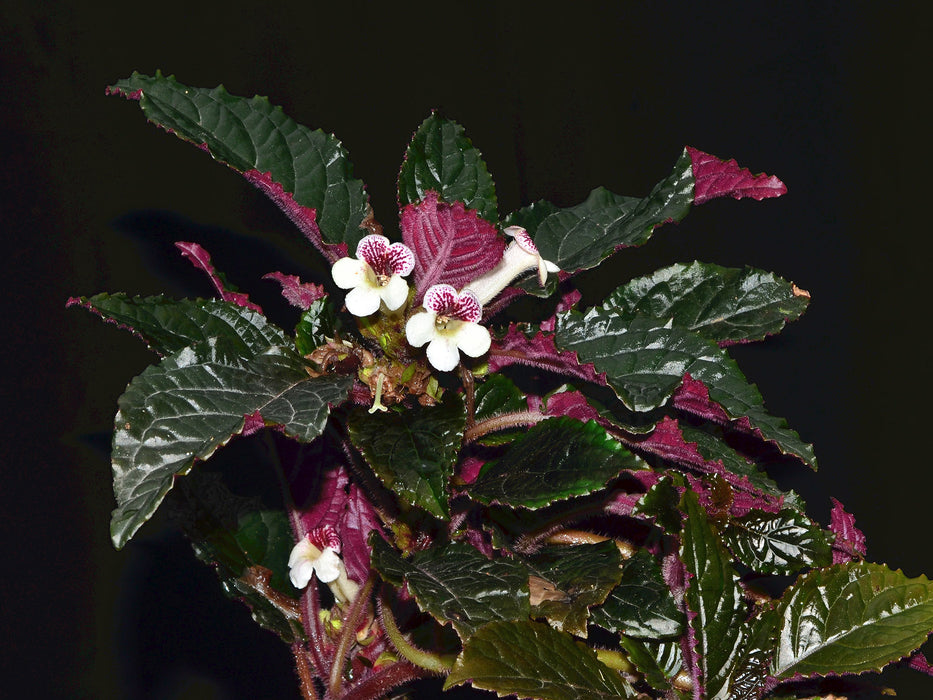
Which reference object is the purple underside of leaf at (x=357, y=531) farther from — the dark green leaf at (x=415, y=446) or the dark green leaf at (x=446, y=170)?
the dark green leaf at (x=446, y=170)

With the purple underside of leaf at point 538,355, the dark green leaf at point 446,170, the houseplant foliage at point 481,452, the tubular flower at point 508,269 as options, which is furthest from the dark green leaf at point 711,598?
the dark green leaf at point 446,170

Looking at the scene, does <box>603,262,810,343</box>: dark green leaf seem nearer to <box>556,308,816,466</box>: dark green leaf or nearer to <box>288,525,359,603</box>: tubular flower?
<box>556,308,816,466</box>: dark green leaf

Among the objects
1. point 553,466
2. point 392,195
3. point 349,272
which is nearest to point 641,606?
point 553,466

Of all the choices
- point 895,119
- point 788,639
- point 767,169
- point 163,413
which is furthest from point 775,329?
point 895,119

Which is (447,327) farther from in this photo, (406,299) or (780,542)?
(780,542)

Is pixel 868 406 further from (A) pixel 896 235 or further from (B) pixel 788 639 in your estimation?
(B) pixel 788 639

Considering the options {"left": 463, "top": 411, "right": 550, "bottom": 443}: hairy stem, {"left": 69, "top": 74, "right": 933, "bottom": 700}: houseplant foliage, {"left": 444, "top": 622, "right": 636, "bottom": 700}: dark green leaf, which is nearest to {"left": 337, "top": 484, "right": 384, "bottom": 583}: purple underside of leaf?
{"left": 69, "top": 74, "right": 933, "bottom": 700}: houseplant foliage
